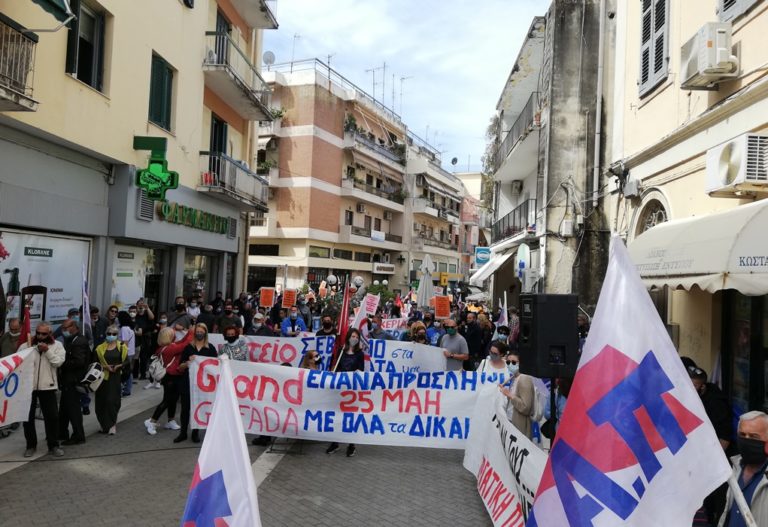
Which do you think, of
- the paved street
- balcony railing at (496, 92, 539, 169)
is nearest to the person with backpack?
the paved street

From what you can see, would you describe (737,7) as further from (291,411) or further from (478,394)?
(291,411)

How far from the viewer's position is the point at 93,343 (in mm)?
10617

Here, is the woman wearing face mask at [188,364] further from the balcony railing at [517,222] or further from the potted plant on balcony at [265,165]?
the potted plant on balcony at [265,165]

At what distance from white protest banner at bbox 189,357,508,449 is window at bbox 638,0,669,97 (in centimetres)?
675

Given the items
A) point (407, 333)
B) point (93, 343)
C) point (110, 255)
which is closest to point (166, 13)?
point (110, 255)

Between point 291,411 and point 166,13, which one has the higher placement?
point 166,13

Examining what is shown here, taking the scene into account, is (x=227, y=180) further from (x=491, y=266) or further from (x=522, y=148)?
(x=491, y=266)

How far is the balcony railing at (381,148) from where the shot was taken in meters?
39.7

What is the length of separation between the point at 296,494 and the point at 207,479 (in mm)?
3463

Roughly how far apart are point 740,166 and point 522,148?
42.6 feet

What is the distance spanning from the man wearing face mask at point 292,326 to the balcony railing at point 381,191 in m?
24.1

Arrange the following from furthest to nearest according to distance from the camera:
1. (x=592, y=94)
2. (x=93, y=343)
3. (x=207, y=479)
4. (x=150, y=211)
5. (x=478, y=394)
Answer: (x=592, y=94) → (x=150, y=211) → (x=93, y=343) → (x=478, y=394) → (x=207, y=479)

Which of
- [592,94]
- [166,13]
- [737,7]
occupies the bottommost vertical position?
[737,7]

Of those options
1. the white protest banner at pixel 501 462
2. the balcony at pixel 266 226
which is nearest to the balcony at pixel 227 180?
the white protest banner at pixel 501 462
